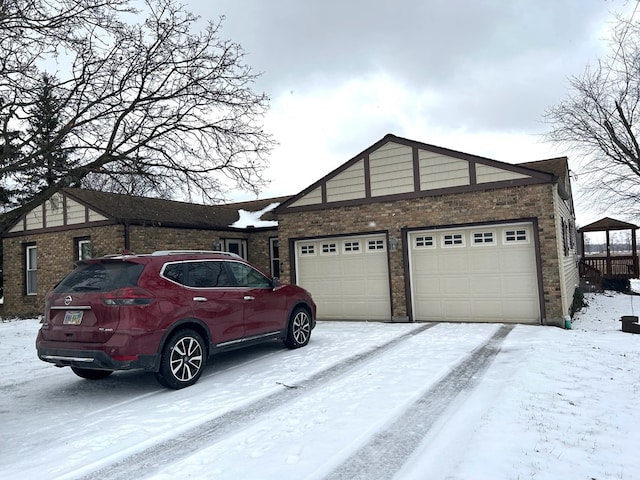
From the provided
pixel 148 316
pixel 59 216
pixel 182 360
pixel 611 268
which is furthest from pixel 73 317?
pixel 611 268

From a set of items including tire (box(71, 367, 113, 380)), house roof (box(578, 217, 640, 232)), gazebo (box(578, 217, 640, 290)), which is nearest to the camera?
tire (box(71, 367, 113, 380))

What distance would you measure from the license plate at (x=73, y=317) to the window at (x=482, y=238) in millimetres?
8552

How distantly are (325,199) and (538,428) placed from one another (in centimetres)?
911

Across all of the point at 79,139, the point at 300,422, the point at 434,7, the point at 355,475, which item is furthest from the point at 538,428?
the point at 79,139

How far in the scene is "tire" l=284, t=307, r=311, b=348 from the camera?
25.4 feet

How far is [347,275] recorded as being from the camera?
12289 mm

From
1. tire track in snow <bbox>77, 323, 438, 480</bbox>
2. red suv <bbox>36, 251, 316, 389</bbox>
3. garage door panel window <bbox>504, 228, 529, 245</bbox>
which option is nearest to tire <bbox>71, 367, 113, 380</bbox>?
red suv <bbox>36, 251, 316, 389</bbox>

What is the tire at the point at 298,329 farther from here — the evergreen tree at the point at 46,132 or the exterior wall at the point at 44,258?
the exterior wall at the point at 44,258

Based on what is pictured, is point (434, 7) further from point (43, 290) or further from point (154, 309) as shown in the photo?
point (43, 290)

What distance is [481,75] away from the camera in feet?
39.3

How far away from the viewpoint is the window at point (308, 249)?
12797 millimetres

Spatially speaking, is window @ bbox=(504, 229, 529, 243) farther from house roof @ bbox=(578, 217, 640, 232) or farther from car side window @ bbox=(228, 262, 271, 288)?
house roof @ bbox=(578, 217, 640, 232)

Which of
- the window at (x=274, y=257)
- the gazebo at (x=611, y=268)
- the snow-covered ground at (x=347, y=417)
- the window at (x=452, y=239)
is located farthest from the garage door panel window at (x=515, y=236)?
the gazebo at (x=611, y=268)

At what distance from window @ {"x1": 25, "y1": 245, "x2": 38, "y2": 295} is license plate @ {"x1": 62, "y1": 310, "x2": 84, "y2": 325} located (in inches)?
521
